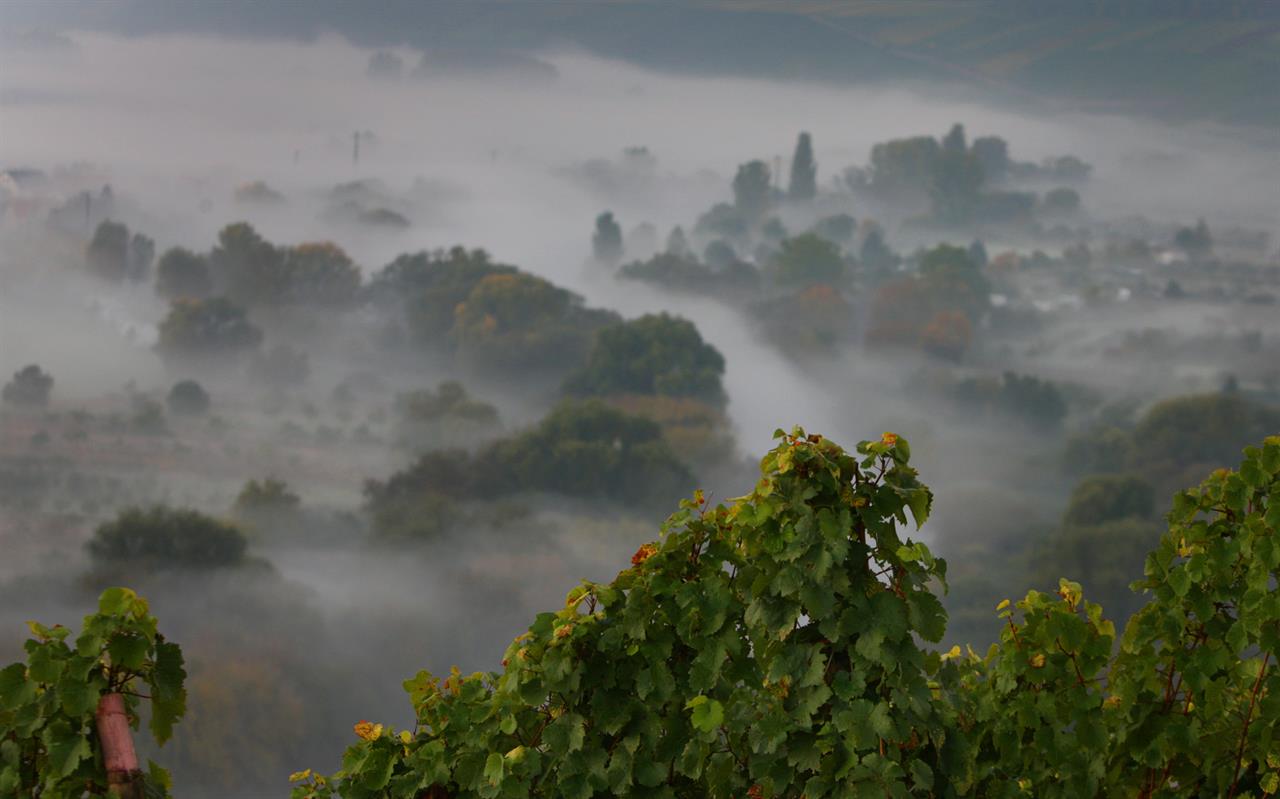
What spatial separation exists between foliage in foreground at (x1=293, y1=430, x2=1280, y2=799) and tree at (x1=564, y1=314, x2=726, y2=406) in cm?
4933

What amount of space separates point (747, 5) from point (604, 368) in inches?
743

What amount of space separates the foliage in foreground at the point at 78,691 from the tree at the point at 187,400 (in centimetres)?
5027

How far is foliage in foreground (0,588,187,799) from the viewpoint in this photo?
4.06 metres

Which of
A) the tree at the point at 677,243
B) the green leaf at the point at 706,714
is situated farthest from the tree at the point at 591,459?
the green leaf at the point at 706,714

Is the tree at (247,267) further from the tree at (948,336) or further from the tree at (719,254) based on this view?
the tree at (948,336)

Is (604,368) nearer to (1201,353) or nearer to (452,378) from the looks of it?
(452,378)

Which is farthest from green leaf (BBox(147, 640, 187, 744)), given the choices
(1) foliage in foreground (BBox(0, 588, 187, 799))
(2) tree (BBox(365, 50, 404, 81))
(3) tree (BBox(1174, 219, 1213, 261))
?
(3) tree (BBox(1174, 219, 1213, 261))

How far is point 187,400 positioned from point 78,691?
50.6 m

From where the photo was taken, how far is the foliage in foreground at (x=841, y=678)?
4.35m

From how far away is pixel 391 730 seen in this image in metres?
5.01

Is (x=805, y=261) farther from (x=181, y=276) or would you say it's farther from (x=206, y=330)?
(x=181, y=276)

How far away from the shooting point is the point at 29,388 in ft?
166

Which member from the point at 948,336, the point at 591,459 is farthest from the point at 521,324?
the point at 948,336

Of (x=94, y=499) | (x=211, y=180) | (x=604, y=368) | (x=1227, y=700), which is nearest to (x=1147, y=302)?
(x=604, y=368)
